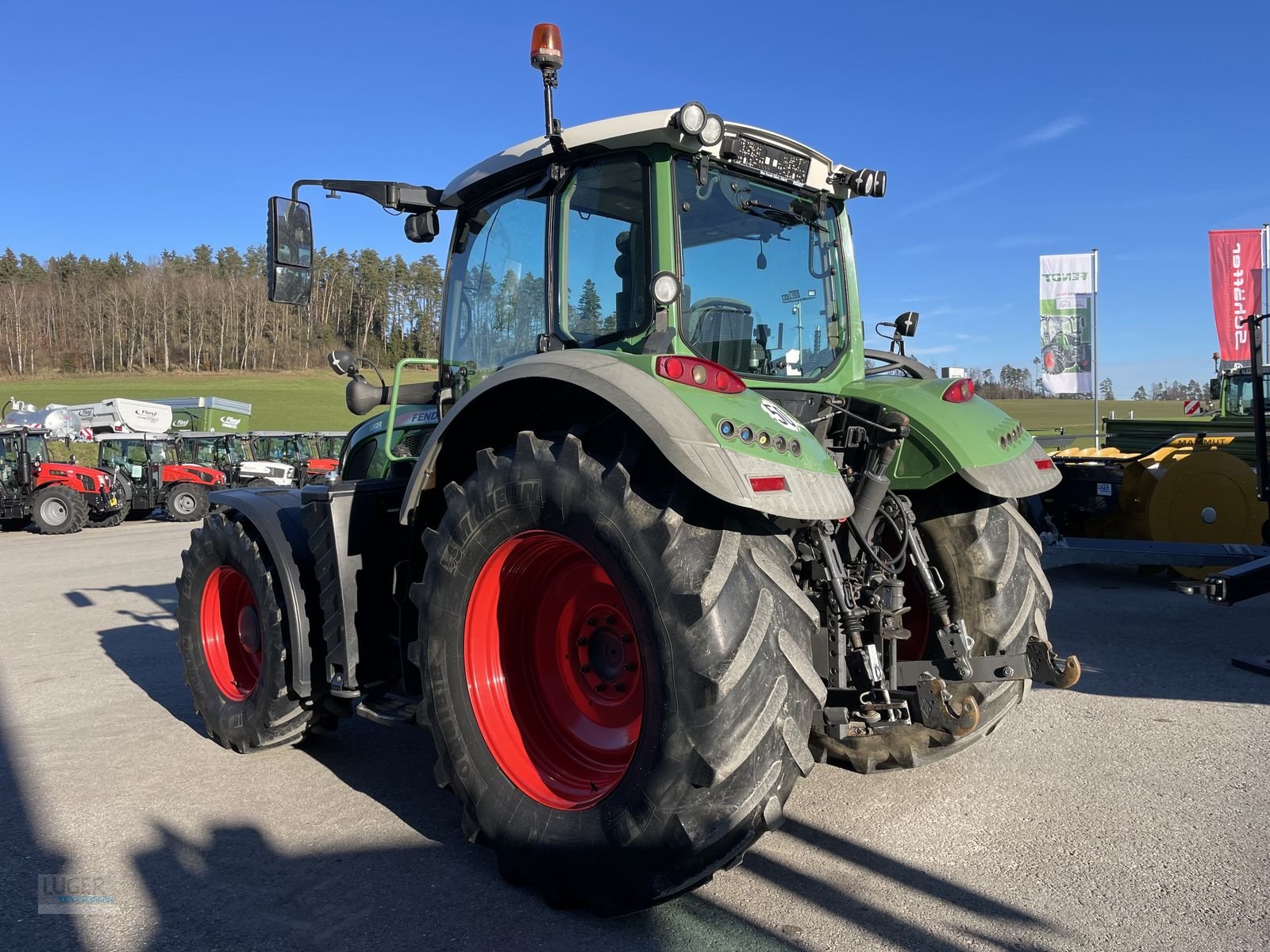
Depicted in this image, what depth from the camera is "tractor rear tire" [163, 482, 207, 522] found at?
2006cm

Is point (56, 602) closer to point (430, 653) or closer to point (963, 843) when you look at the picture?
point (430, 653)

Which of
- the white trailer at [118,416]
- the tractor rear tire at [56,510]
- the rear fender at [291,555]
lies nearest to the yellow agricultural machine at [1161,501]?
the rear fender at [291,555]

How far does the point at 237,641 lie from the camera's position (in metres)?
4.69

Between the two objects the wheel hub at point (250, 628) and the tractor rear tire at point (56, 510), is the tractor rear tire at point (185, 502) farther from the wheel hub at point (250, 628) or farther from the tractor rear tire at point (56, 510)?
the wheel hub at point (250, 628)

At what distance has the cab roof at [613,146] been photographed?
3109mm

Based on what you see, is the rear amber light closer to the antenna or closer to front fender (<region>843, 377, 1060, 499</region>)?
front fender (<region>843, 377, 1060, 499</region>)

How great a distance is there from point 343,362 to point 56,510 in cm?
1675

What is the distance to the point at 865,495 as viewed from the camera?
3.11m

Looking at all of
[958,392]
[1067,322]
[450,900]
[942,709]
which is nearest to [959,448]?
[958,392]

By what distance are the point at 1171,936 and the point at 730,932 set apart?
121cm

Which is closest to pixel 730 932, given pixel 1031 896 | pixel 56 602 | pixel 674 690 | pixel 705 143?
pixel 674 690

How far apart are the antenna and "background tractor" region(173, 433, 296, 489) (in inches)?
801

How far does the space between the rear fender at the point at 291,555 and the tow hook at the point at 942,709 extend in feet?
8.27

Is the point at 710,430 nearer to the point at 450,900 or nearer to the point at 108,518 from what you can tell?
the point at 450,900
